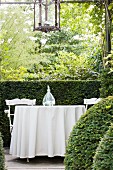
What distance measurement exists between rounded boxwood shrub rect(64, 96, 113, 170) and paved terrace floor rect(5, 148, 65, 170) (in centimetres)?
206

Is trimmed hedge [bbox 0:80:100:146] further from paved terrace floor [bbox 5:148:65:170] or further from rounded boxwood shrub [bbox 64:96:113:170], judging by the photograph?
rounded boxwood shrub [bbox 64:96:113:170]

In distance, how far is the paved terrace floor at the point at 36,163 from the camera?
4.79 meters

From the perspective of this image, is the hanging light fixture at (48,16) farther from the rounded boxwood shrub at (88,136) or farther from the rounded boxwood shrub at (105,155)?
the rounded boxwood shrub at (105,155)

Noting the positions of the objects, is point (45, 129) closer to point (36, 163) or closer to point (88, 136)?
point (36, 163)

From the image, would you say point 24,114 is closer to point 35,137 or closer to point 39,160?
point 35,137

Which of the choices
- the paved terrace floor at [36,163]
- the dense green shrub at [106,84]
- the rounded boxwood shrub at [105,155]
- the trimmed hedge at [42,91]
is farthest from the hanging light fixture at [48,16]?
the rounded boxwood shrub at [105,155]

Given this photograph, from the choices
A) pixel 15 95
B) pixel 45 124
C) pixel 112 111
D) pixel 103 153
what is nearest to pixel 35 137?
pixel 45 124

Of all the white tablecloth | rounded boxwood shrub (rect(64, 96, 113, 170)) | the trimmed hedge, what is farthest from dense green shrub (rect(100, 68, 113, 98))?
rounded boxwood shrub (rect(64, 96, 113, 170))

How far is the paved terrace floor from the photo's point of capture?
4.79 meters

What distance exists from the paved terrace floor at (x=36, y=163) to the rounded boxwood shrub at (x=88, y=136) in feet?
6.75

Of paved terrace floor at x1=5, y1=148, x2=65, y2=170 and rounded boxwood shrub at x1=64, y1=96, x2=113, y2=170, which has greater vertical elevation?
rounded boxwood shrub at x1=64, y1=96, x2=113, y2=170

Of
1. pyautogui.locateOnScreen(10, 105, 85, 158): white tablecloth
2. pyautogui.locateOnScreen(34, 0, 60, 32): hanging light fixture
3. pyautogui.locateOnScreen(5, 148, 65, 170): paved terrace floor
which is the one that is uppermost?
pyautogui.locateOnScreen(34, 0, 60, 32): hanging light fixture

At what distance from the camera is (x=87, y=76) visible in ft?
27.5

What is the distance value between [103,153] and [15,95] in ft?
15.9
